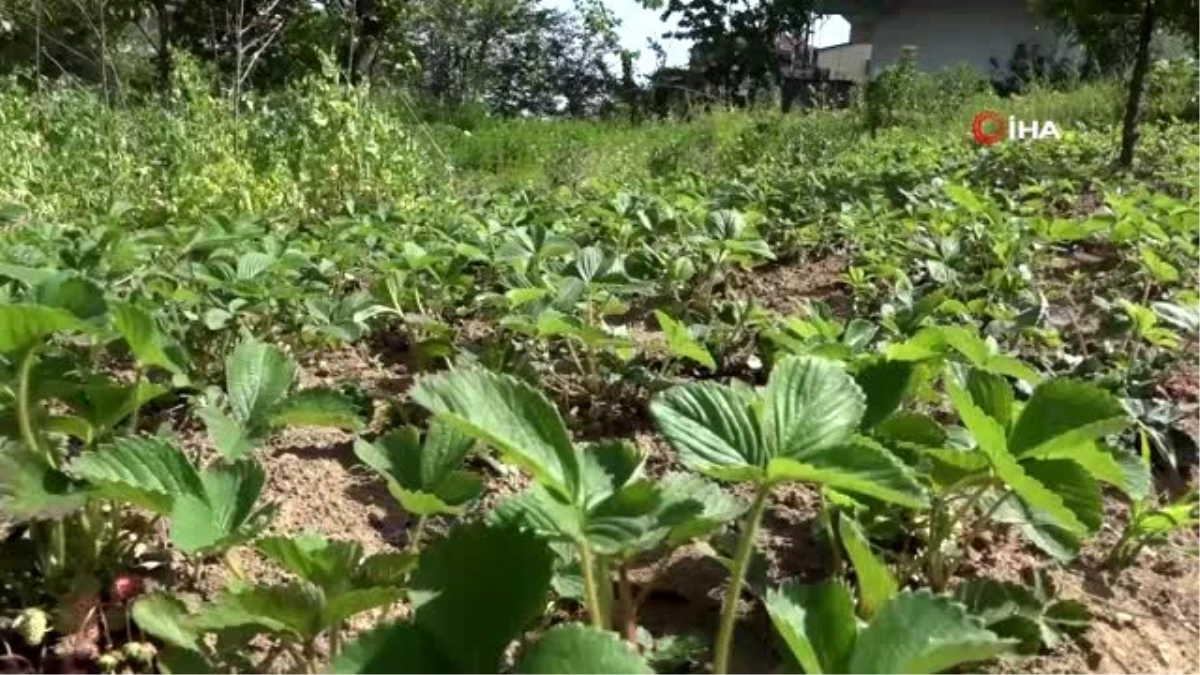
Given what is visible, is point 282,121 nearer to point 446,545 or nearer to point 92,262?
point 92,262

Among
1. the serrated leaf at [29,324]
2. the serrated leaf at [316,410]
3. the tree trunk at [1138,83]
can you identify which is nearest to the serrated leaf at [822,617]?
the serrated leaf at [316,410]

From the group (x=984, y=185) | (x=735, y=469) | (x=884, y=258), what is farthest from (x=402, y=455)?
(x=984, y=185)

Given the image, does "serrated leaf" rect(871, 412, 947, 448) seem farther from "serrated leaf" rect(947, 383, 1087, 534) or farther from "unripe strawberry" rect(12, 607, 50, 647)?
"unripe strawberry" rect(12, 607, 50, 647)

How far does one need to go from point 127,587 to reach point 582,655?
0.67 m

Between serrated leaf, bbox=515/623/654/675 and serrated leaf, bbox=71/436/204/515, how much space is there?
1.31 feet

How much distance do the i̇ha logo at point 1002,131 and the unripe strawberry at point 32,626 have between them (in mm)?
7103

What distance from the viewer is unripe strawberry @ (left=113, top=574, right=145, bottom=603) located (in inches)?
50.9

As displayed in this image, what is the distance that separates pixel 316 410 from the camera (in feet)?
4.35

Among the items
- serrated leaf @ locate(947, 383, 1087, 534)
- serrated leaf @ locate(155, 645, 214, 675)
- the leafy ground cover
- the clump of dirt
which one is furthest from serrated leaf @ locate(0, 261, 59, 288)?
the clump of dirt

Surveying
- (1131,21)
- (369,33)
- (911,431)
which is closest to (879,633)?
(911,431)

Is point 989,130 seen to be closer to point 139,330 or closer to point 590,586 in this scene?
point 139,330

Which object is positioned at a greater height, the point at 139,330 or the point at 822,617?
the point at 139,330

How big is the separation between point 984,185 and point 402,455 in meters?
4.48

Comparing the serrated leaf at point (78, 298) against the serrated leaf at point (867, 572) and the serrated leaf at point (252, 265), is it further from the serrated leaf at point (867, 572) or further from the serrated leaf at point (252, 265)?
the serrated leaf at point (252, 265)
